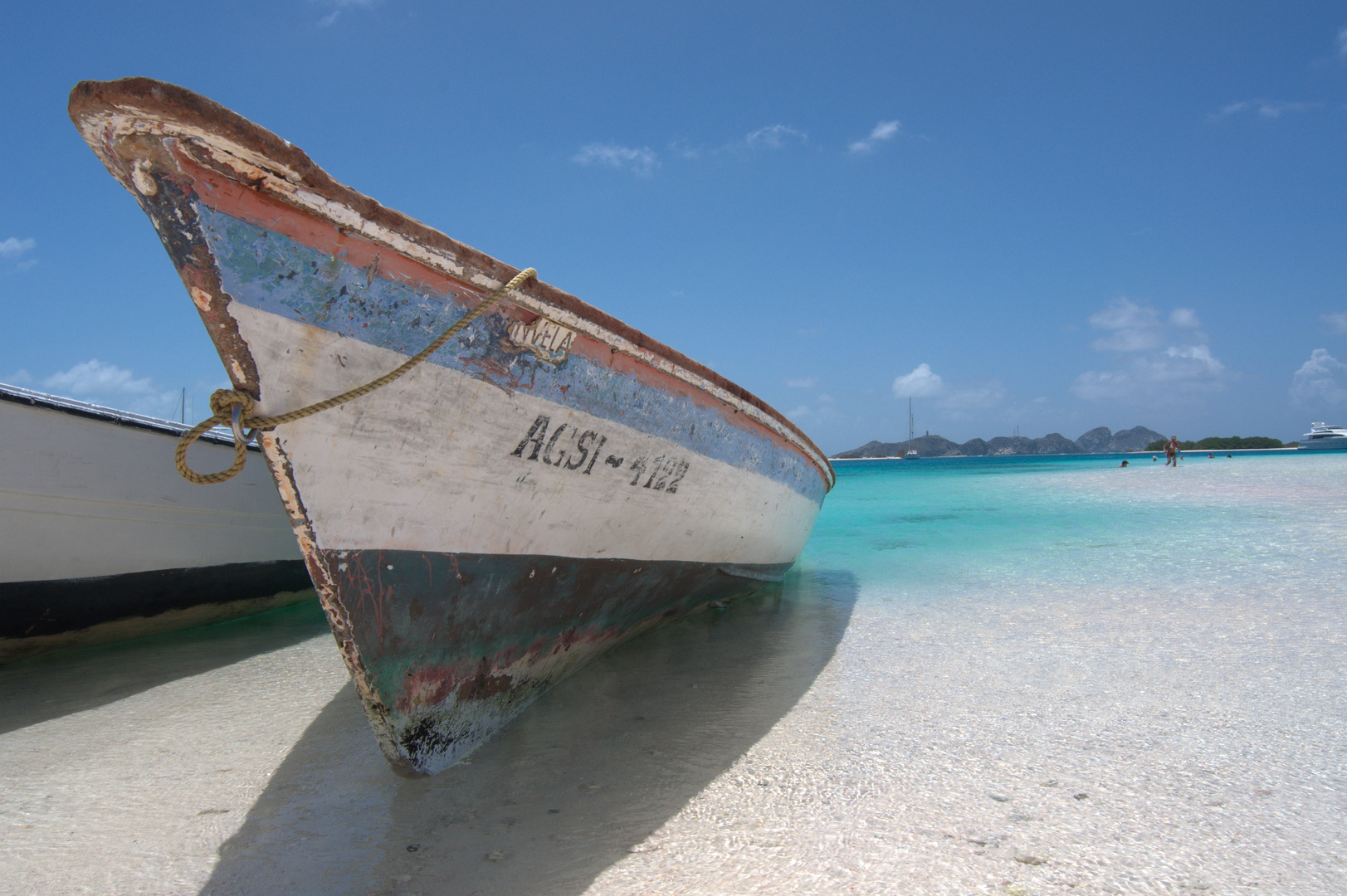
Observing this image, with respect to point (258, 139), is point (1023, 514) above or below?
below

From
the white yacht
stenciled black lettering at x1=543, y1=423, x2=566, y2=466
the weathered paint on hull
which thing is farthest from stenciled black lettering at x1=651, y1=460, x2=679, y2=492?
the white yacht

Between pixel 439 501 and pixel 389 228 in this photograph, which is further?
pixel 439 501

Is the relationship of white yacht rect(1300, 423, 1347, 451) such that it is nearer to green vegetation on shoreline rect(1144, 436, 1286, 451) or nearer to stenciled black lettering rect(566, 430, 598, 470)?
green vegetation on shoreline rect(1144, 436, 1286, 451)

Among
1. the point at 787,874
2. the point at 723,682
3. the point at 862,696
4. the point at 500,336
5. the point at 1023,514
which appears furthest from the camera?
the point at 1023,514

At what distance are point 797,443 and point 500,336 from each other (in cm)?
256

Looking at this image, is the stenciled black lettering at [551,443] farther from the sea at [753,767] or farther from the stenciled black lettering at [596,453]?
the sea at [753,767]

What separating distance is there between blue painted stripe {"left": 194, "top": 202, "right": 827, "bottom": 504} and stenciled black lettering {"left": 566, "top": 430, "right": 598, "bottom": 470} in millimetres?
77

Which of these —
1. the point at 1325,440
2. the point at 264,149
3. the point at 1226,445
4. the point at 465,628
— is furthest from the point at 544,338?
the point at 1226,445

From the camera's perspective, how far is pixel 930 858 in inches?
67.8

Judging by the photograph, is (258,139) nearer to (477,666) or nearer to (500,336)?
(500,336)

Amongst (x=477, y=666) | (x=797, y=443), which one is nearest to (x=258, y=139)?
(x=477, y=666)

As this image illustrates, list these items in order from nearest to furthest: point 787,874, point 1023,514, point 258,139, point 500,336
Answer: point 258,139 → point 787,874 → point 500,336 → point 1023,514

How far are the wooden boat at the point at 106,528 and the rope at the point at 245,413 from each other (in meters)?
2.47

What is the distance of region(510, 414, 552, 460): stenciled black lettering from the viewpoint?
7.14 feet
